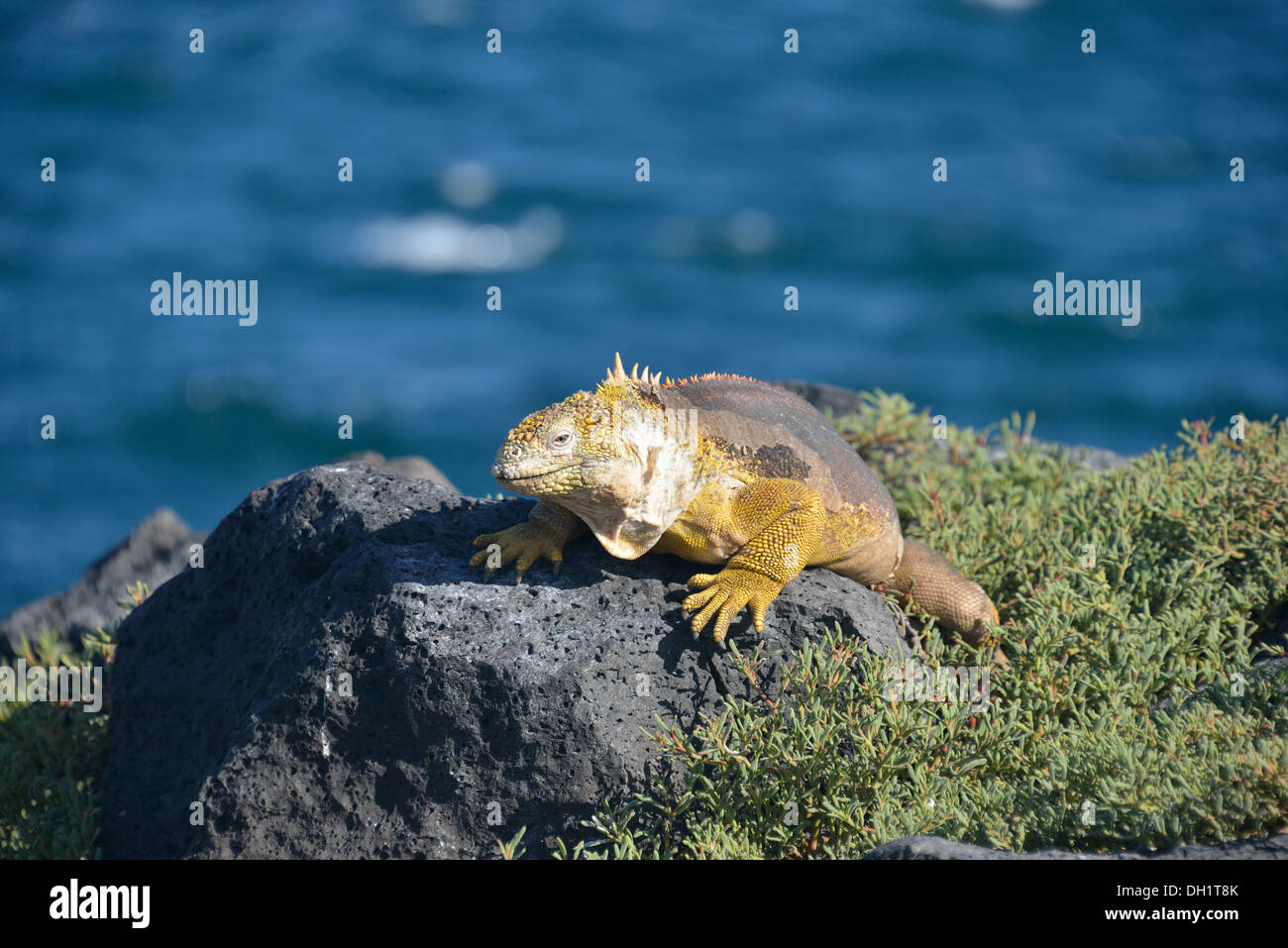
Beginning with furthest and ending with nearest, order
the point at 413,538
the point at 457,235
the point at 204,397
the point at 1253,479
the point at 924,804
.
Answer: the point at 457,235
the point at 204,397
the point at 1253,479
the point at 413,538
the point at 924,804

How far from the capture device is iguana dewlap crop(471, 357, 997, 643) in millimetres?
5031

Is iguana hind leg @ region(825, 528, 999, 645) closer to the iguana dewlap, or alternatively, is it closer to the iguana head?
the iguana dewlap

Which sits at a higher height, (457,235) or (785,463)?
(457,235)

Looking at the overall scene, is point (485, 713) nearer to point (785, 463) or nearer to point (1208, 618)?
point (785, 463)

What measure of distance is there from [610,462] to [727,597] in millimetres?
846

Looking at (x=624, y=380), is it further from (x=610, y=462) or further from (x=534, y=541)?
(x=534, y=541)

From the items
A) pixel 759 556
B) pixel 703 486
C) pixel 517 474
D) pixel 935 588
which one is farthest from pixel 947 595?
pixel 517 474

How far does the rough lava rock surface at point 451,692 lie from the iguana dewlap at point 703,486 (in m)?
0.18

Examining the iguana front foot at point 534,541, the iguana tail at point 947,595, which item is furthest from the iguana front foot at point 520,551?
the iguana tail at point 947,595

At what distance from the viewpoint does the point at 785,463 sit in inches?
225

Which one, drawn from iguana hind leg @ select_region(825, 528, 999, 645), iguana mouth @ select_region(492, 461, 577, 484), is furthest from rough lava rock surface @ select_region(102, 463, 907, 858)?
iguana mouth @ select_region(492, 461, 577, 484)

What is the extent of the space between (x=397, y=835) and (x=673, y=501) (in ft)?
6.08

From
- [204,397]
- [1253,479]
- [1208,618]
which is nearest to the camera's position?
[1208,618]

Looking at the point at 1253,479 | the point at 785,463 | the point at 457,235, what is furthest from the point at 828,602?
the point at 457,235
